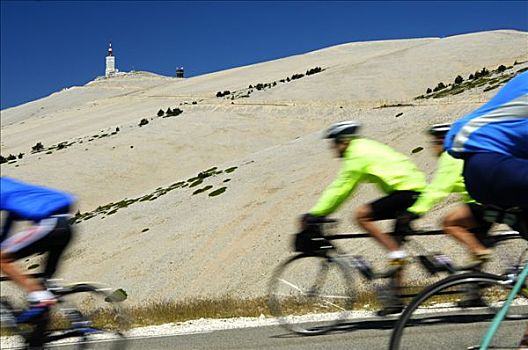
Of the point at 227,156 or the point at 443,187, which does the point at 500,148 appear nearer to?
the point at 443,187

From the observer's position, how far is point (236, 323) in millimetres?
8625

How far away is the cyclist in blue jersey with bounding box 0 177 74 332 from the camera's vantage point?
211 inches

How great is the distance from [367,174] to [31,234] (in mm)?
3225

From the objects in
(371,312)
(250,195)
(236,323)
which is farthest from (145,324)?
(250,195)

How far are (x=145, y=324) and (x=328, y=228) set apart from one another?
3.01m

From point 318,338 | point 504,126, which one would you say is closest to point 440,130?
point 318,338

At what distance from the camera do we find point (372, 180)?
23.0 feet

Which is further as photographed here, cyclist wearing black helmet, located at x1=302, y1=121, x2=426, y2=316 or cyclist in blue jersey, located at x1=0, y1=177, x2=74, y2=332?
cyclist wearing black helmet, located at x1=302, y1=121, x2=426, y2=316

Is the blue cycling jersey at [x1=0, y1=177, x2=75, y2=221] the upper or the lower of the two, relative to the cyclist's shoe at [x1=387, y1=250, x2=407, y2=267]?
upper

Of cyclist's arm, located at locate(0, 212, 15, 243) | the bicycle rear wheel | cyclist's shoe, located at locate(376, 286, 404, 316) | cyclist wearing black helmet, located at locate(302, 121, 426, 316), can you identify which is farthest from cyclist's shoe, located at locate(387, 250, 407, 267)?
cyclist's arm, located at locate(0, 212, 15, 243)

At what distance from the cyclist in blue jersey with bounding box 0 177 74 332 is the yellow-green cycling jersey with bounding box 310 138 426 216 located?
8.50ft

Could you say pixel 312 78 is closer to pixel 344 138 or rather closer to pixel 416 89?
pixel 416 89

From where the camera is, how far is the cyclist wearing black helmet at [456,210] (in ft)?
21.1

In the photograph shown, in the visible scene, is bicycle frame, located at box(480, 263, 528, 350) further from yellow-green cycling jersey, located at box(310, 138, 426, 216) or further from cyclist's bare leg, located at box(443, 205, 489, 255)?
yellow-green cycling jersey, located at box(310, 138, 426, 216)
